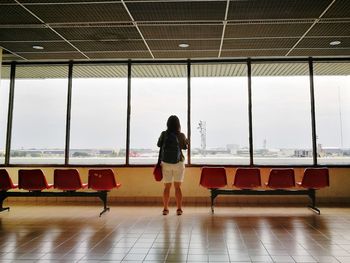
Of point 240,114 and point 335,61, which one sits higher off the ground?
point 335,61

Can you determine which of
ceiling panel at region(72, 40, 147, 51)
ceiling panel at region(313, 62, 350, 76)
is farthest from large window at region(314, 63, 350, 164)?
ceiling panel at region(72, 40, 147, 51)

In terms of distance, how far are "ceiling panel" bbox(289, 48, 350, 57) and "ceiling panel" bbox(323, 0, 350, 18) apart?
150 cm

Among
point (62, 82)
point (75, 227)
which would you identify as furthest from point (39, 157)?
point (75, 227)

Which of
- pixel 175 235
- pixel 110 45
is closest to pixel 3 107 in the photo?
pixel 110 45

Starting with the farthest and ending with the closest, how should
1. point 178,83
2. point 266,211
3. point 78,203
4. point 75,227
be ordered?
point 178,83 → point 78,203 → point 266,211 → point 75,227

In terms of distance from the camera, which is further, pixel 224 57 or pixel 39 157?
pixel 39 157

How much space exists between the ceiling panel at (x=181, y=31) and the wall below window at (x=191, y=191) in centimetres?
266

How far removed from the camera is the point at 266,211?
519 centimetres

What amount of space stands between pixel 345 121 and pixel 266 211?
2.83 m

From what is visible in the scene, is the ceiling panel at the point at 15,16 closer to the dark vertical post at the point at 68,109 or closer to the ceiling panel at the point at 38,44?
the ceiling panel at the point at 38,44

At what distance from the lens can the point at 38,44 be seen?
527 cm

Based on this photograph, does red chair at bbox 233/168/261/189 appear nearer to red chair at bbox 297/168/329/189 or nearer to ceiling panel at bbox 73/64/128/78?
red chair at bbox 297/168/329/189

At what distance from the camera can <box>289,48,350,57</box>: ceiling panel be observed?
18.2 feet

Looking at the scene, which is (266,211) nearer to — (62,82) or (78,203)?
(78,203)
